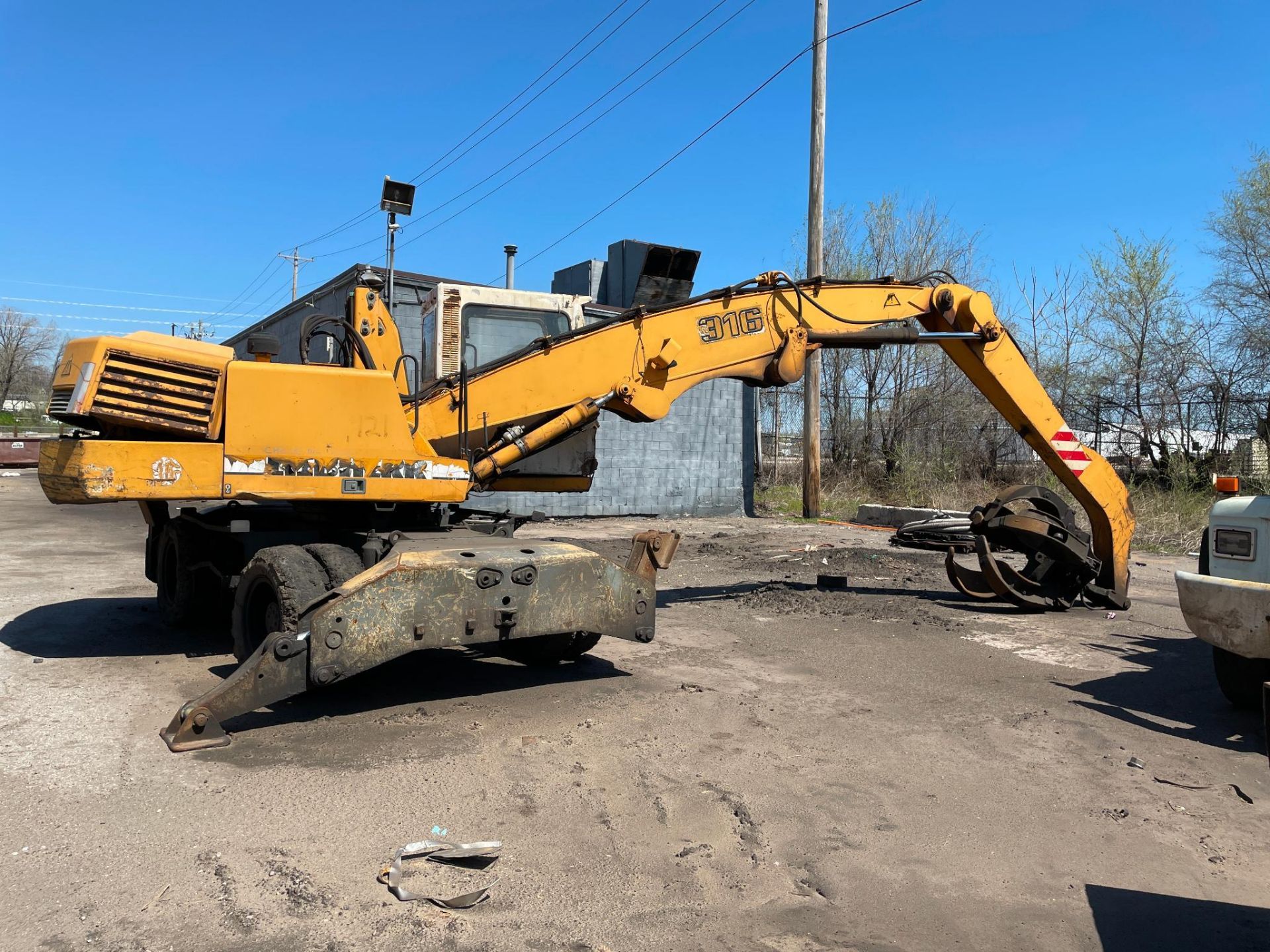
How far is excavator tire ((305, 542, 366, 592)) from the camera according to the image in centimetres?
541

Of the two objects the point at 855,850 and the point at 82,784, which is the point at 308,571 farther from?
the point at 855,850

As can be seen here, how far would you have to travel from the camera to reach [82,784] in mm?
4305

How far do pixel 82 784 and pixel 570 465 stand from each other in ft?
12.1

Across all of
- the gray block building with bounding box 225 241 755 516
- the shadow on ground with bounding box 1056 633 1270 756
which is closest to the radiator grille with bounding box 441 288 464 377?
the shadow on ground with bounding box 1056 633 1270 756

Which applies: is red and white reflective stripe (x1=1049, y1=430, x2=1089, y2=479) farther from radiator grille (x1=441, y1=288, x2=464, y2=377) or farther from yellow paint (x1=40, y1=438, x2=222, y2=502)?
yellow paint (x1=40, y1=438, x2=222, y2=502)

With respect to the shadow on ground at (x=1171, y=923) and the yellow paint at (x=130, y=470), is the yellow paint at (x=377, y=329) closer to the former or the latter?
the yellow paint at (x=130, y=470)

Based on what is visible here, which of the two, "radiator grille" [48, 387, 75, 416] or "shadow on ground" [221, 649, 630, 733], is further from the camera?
"shadow on ground" [221, 649, 630, 733]

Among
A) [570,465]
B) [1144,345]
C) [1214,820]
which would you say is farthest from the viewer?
[1144,345]

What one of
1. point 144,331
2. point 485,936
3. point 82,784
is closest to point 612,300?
point 144,331

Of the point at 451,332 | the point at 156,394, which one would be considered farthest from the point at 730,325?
the point at 156,394

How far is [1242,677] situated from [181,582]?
24.0 ft

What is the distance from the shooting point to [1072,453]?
8594 mm

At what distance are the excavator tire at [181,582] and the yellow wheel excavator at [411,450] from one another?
0.07 ft

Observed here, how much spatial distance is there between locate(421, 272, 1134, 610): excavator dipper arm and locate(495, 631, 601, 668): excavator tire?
121cm
